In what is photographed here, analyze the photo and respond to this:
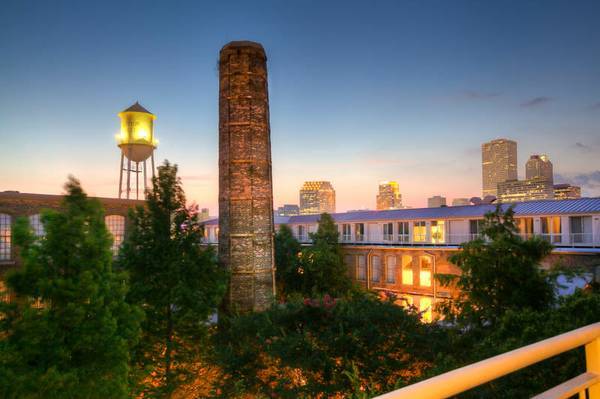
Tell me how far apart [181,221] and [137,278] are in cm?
262

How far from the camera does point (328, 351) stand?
14.4 metres

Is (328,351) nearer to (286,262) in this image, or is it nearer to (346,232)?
(286,262)

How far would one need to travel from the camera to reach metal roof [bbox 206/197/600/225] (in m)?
→ 25.3

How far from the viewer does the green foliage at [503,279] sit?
13.6 m

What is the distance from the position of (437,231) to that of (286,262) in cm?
1145

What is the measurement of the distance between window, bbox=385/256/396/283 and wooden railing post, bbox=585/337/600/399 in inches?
1243

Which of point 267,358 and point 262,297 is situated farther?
point 262,297

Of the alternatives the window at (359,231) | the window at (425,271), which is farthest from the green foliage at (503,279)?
the window at (359,231)

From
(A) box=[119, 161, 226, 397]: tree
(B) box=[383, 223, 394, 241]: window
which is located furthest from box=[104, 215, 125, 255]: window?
(B) box=[383, 223, 394, 241]: window

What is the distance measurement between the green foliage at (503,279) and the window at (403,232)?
19.2 m

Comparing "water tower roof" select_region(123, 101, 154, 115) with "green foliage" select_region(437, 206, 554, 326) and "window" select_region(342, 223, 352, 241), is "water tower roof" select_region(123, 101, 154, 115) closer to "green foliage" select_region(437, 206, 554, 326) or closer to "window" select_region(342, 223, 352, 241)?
"window" select_region(342, 223, 352, 241)

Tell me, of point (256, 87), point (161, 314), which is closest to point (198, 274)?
point (161, 314)

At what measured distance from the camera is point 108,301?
1066cm

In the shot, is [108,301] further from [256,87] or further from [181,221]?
[256,87]
